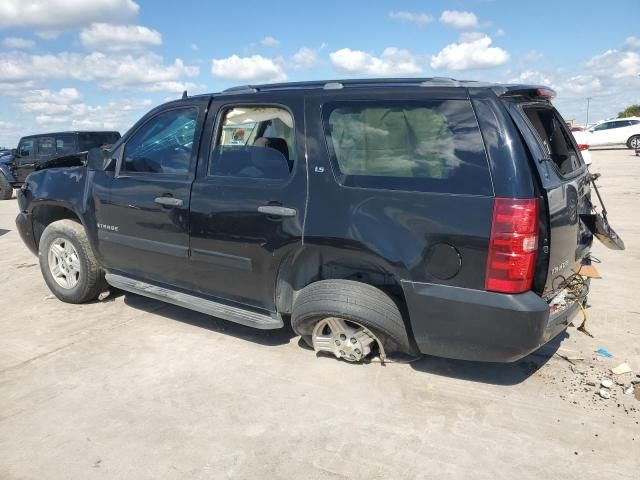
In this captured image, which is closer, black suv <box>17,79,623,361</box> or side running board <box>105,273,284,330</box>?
black suv <box>17,79,623,361</box>

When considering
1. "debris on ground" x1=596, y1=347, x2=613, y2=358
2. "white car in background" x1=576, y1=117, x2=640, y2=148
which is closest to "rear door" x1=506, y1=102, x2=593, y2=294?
"debris on ground" x1=596, y1=347, x2=613, y2=358

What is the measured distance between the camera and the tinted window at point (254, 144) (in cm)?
364

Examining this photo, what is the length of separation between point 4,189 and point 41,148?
1.82 metres

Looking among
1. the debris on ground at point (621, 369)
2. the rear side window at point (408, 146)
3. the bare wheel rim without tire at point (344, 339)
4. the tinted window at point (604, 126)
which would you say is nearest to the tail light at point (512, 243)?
the rear side window at point (408, 146)

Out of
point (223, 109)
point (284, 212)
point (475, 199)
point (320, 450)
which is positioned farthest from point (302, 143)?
point (320, 450)

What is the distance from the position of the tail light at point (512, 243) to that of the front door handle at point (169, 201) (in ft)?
7.59

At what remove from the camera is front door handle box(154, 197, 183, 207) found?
3993 mm

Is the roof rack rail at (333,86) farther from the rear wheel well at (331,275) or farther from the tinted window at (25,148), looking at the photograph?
the tinted window at (25,148)

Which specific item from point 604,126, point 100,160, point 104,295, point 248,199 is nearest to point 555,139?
point 248,199

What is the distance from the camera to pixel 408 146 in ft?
10.3

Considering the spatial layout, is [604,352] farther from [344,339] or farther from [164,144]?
[164,144]

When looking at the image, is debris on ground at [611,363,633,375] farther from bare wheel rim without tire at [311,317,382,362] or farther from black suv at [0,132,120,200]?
black suv at [0,132,120,200]

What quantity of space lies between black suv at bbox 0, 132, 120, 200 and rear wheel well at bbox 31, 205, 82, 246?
8.78m

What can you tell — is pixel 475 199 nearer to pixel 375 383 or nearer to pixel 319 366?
pixel 375 383
